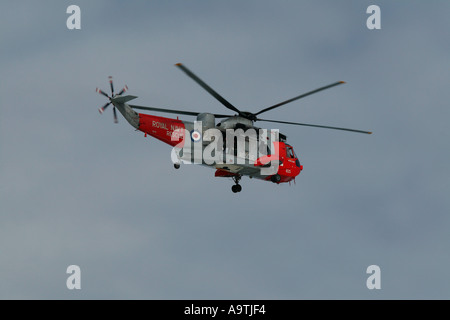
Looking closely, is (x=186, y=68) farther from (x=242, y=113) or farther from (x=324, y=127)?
(x=324, y=127)

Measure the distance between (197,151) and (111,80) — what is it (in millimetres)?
8610

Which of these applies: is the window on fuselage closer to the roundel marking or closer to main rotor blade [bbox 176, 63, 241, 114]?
main rotor blade [bbox 176, 63, 241, 114]

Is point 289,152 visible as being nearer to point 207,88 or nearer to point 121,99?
point 207,88

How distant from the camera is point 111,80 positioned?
44438 millimetres

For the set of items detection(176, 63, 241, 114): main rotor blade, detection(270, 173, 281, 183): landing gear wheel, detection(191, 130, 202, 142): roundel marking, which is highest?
detection(176, 63, 241, 114): main rotor blade

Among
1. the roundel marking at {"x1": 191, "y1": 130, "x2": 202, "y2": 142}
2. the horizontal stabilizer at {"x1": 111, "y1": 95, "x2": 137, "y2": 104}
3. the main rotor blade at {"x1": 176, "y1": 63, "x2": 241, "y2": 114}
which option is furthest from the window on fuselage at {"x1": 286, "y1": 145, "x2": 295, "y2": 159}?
the horizontal stabilizer at {"x1": 111, "y1": 95, "x2": 137, "y2": 104}

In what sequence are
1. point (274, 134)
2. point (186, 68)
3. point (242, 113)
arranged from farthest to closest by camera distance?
point (274, 134), point (242, 113), point (186, 68)

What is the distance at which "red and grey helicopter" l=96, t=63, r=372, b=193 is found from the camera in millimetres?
44562

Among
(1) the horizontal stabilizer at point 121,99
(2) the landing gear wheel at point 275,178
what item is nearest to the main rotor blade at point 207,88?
(1) the horizontal stabilizer at point 121,99

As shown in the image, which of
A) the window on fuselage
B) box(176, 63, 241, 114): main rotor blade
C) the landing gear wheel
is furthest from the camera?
the window on fuselage

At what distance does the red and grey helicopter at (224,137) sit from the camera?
44.6 metres

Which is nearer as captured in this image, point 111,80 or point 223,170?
point 111,80

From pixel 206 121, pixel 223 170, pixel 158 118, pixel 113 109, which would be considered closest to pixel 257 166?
pixel 223 170

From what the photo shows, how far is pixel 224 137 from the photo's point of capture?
47.5 metres
